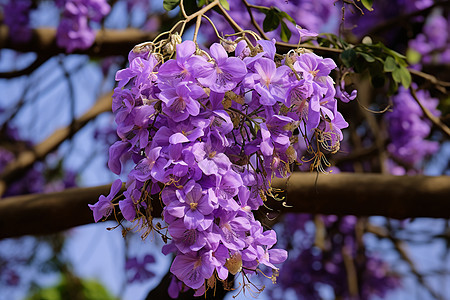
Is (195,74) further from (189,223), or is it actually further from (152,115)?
(189,223)

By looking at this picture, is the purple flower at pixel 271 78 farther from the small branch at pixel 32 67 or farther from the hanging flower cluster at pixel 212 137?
the small branch at pixel 32 67

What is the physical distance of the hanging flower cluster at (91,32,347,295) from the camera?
0.95 meters

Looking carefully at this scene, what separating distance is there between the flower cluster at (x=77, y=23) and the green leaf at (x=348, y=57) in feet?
5.05

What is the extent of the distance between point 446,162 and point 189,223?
11.1 feet

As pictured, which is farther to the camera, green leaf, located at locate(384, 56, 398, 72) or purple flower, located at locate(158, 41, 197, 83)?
green leaf, located at locate(384, 56, 398, 72)

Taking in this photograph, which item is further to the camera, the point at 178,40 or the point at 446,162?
the point at 446,162

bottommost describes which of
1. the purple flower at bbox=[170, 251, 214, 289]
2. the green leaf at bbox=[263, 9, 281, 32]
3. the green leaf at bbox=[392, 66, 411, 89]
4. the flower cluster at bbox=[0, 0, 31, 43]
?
the flower cluster at bbox=[0, 0, 31, 43]

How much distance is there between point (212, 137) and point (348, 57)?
0.81 m

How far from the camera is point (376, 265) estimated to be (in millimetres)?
3924

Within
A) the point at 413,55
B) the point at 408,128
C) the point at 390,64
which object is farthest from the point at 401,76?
the point at 413,55

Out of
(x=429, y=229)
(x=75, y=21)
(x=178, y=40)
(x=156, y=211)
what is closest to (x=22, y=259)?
(x=75, y=21)

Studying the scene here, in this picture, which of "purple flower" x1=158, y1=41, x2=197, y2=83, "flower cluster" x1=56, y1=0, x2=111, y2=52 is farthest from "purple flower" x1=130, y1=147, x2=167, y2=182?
"flower cluster" x1=56, y1=0, x2=111, y2=52

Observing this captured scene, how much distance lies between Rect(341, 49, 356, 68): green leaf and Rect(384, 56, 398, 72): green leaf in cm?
12

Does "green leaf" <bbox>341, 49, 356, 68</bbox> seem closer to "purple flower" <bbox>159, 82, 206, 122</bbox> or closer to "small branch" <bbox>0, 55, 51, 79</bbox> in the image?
"purple flower" <bbox>159, 82, 206, 122</bbox>
